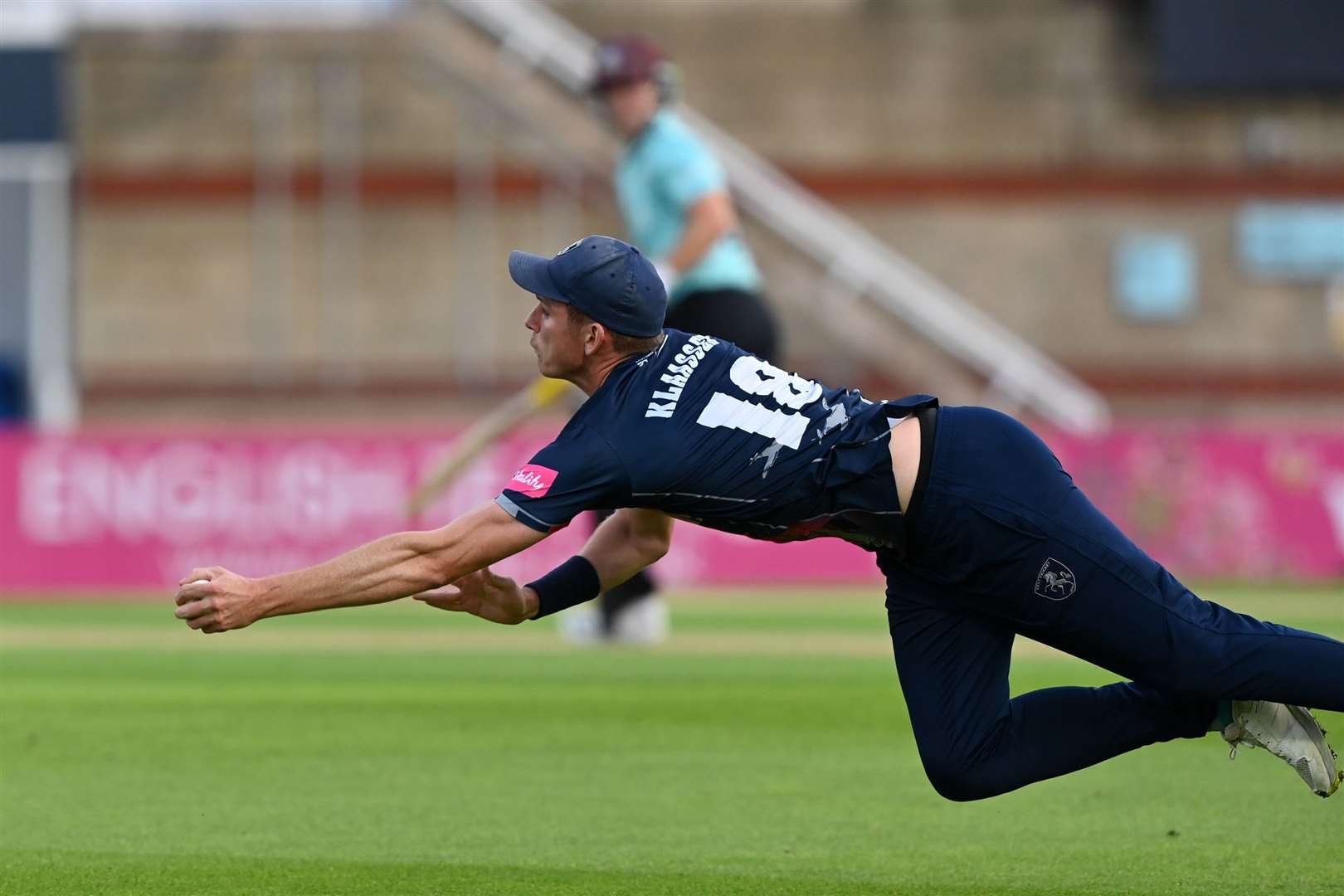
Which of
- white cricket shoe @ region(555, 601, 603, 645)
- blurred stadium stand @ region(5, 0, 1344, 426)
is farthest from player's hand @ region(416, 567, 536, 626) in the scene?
blurred stadium stand @ region(5, 0, 1344, 426)

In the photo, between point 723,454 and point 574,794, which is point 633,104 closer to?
point 574,794

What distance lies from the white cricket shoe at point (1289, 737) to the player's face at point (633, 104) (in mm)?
5601

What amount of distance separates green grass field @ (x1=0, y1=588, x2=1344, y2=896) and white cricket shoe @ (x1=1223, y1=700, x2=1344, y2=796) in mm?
257

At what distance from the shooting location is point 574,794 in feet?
23.0

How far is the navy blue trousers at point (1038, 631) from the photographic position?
210 inches

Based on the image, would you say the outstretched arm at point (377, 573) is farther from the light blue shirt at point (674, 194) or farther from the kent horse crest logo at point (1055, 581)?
the light blue shirt at point (674, 194)

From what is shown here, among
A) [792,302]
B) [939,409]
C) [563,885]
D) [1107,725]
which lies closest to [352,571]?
[563,885]

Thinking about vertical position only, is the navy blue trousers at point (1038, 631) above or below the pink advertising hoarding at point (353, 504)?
above

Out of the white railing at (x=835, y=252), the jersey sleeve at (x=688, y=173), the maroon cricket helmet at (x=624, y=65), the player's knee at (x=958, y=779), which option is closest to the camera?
the player's knee at (x=958, y=779)

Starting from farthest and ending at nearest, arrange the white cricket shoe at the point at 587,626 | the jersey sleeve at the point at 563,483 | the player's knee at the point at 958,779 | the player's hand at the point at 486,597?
the white cricket shoe at the point at 587,626 → the player's hand at the point at 486,597 → the player's knee at the point at 958,779 → the jersey sleeve at the point at 563,483

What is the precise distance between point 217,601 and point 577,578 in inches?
56.9

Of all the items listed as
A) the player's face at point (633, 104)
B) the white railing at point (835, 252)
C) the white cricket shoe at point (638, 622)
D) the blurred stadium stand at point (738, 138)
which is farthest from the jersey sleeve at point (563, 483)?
the blurred stadium stand at point (738, 138)

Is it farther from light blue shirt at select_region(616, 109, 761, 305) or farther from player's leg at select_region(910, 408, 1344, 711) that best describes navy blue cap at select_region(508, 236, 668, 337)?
light blue shirt at select_region(616, 109, 761, 305)

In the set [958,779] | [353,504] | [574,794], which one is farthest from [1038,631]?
[353,504]
